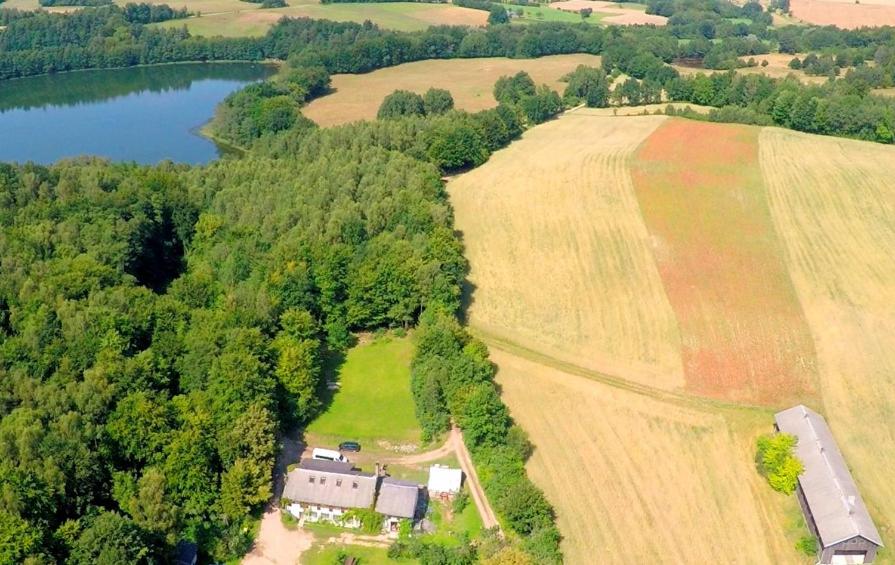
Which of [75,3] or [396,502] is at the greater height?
[75,3]

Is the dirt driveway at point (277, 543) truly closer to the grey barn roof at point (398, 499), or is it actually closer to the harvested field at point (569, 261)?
the grey barn roof at point (398, 499)

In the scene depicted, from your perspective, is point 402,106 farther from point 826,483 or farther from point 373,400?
point 826,483

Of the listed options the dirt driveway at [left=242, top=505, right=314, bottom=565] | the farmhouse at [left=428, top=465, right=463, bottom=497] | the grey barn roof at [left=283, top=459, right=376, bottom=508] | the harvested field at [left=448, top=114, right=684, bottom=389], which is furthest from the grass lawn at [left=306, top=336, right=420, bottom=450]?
the harvested field at [left=448, top=114, right=684, bottom=389]

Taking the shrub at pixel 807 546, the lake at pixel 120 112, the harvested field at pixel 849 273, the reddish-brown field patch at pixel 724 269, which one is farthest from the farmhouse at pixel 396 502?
the lake at pixel 120 112

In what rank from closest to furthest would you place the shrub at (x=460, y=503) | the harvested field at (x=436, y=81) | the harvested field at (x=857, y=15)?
the shrub at (x=460, y=503) → the harvested field at (x=436, y=81) → the harvested field at (x=857, y=15)

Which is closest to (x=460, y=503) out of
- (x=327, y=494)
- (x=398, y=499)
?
(x=398, y=499)

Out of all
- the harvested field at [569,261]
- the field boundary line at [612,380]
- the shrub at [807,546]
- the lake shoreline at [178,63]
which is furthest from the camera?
Result: the lake shoreline at [178,63]

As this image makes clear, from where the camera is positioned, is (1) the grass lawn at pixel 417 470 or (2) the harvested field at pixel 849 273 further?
(2) the harvested field at pixel 849 273
